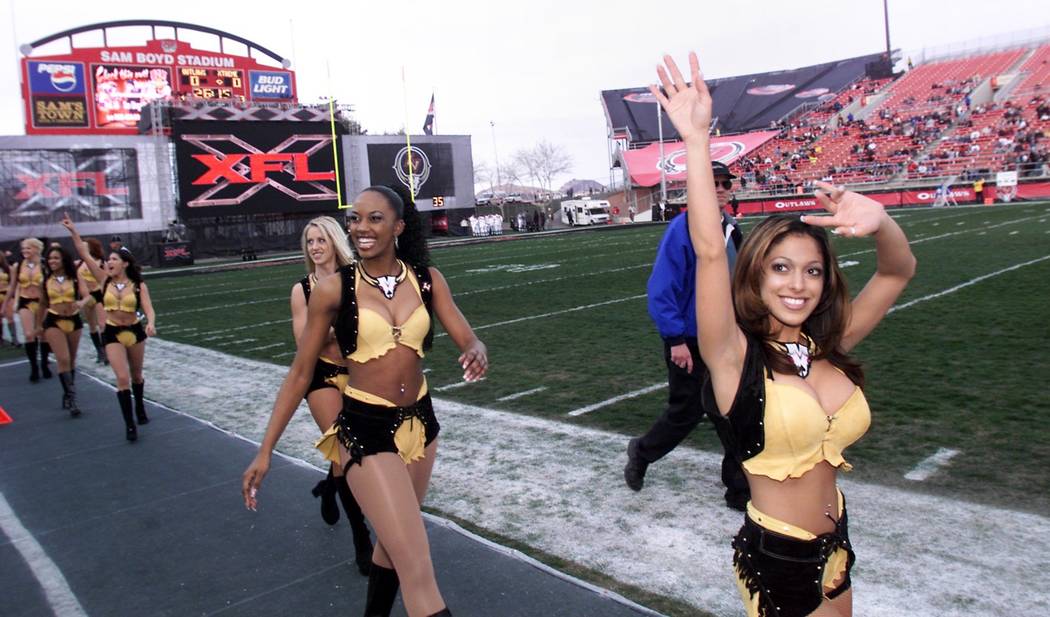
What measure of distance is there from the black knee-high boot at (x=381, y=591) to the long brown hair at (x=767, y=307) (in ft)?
5.81

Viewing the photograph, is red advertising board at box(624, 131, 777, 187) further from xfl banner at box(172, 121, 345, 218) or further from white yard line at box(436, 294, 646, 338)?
white yard line at box(436, 294, 646, 338)

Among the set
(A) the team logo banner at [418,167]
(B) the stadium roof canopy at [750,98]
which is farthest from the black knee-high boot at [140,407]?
(B) the stadium roof canopy at [750,98]

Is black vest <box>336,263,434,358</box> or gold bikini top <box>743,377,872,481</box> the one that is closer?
gold bikini top <box>743,377,872,481</box>

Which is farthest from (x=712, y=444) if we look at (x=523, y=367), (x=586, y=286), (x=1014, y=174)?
(x=1014, y=174)

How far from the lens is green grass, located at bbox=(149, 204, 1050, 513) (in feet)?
17.4

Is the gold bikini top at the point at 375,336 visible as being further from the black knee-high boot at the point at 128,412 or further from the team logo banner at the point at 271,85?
the team logo banner at the point at 271,85

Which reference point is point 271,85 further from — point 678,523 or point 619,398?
point 678,523

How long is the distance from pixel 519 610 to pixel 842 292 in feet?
6.88

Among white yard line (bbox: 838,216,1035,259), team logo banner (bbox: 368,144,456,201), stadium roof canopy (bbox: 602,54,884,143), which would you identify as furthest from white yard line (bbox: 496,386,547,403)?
stadium roof canopy (bbox: 602,54,884,143)

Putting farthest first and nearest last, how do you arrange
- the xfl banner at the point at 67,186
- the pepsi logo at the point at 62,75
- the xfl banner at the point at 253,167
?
the pepsi logo at the point at 62,75 → the xfl banner at the point at 253,167 → the xfl banner at the point at 67,186

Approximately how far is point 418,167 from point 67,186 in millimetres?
18636

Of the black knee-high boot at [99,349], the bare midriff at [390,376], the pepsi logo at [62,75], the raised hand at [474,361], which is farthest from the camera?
the pepsi logo at [62,75]

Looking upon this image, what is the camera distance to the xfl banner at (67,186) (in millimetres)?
37625

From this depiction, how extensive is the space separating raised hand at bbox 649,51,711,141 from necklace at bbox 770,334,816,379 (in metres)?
0.64
